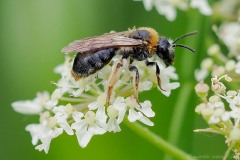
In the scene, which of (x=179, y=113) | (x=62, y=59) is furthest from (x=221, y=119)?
(x=62, y=59)

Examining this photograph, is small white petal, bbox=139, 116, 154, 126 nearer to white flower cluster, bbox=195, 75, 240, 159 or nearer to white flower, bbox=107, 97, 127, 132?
white flower, bbox=107, 97, 127, 132

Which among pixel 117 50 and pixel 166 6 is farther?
pixel 166 6

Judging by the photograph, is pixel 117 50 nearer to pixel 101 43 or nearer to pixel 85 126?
pixel 101 43

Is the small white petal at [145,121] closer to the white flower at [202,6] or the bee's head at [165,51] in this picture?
the bee's head at [165,51]

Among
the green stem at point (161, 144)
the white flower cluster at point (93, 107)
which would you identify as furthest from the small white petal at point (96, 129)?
the green stem at point (161, 144)

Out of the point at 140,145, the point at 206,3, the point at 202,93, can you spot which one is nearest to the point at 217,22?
the point at 206,3

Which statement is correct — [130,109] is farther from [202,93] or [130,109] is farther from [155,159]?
[155,159]
